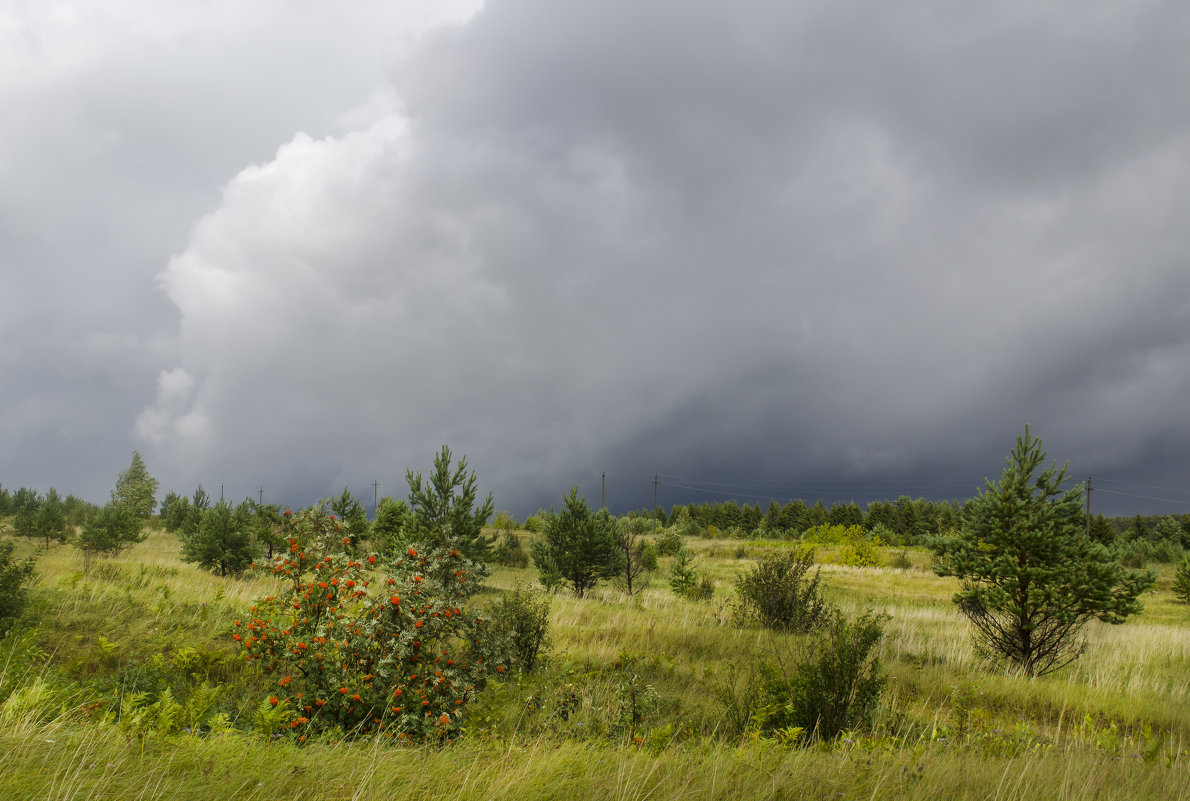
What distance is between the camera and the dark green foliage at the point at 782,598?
39.5 ft

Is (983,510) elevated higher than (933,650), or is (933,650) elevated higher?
(983,510)

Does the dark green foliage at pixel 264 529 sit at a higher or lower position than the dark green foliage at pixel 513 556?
higher

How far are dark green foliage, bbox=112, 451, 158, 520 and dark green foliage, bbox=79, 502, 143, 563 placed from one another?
141 feet

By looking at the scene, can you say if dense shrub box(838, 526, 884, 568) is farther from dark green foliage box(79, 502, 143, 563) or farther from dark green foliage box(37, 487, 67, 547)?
dark green foliage box(37, 487, 67, 547)

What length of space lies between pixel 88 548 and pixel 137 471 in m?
53.8

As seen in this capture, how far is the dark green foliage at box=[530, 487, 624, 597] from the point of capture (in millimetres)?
20719

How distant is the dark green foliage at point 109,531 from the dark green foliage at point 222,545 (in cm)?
1098

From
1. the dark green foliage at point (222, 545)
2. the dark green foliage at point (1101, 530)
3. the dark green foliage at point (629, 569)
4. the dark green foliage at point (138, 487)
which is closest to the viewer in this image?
the dark green foliage at point (222, 545)

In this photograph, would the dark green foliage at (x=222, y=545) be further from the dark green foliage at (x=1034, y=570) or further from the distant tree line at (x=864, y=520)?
the distant tree line at (x=864, y=520)

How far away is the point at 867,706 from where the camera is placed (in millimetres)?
5828

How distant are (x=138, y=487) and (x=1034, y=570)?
87.7m

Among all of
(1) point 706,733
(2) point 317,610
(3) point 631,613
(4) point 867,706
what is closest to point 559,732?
(1) point 706,733

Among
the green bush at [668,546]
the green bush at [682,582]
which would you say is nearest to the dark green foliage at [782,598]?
the green bush at [682,582]

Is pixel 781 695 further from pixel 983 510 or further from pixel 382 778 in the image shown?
pixel 983 510
